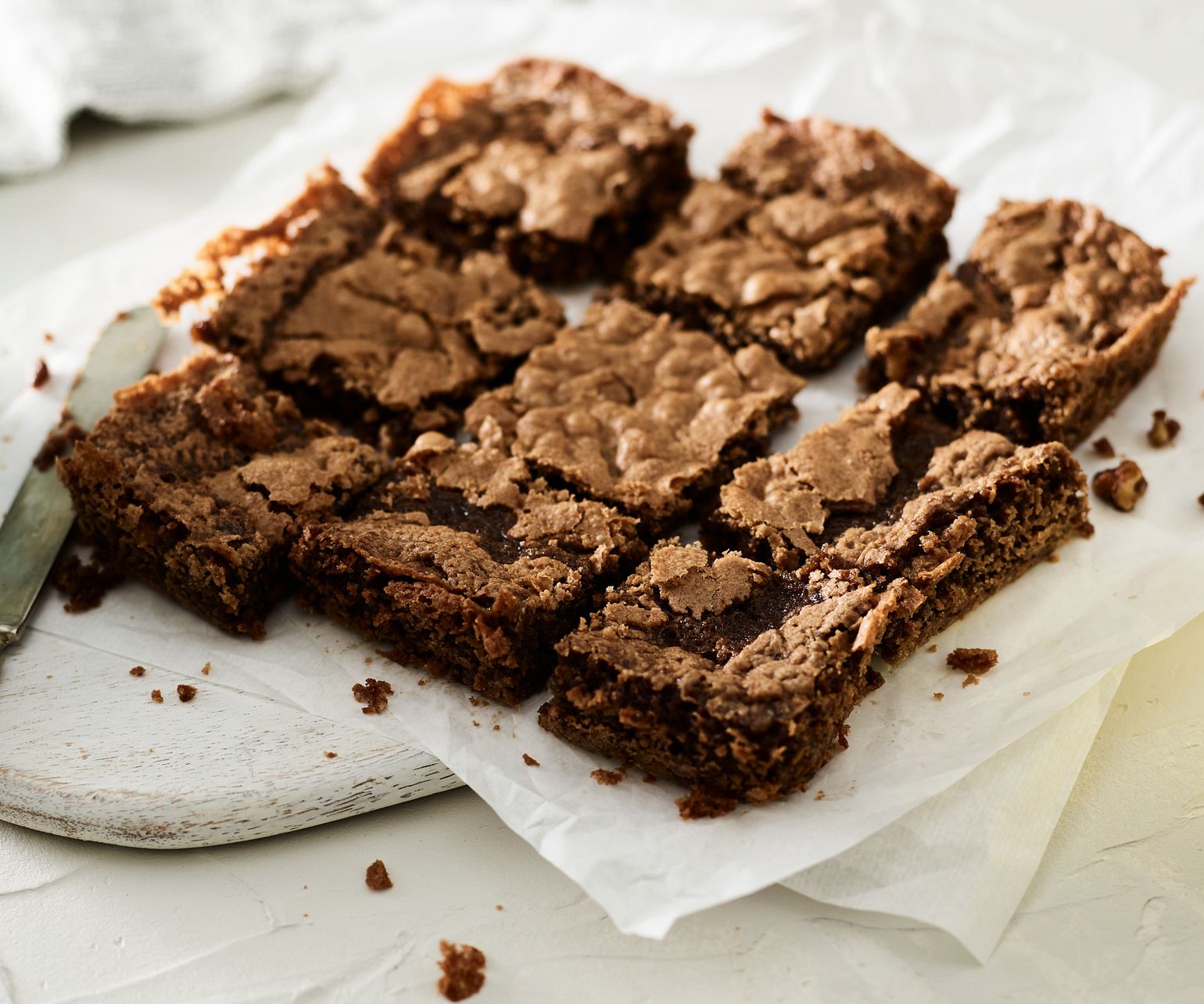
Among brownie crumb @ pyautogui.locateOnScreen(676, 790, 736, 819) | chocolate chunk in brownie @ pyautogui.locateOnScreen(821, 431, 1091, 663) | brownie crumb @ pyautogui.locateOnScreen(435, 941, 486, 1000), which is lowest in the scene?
brownie crumb @ pyautogui.locateOnScreen(435, 941, 486, 1000)

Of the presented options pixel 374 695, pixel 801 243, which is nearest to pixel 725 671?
pixel 374 695

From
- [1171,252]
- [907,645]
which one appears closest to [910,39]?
[1171,252]

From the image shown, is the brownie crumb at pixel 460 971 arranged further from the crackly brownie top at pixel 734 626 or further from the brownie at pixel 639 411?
the brownie at pixel 639 411

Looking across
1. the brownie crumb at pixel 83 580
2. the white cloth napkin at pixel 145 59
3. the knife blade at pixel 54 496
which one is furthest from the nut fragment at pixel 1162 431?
the white cloth napkin at pixel 145 59

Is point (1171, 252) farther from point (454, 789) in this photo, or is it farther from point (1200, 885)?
point (454, 789)

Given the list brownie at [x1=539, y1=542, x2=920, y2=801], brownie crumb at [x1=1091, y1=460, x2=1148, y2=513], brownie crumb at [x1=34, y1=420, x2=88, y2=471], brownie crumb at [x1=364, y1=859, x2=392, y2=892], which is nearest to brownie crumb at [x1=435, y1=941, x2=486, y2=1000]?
brownie crumb at [x1=364, y1=859, x2=392, y2=892]

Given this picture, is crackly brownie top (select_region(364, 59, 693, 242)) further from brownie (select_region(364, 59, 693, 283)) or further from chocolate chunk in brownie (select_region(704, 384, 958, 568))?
chocolate chunk in brownie (select_region(704, 384, 958, 568))

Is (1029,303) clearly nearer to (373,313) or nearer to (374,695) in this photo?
(373,313)
